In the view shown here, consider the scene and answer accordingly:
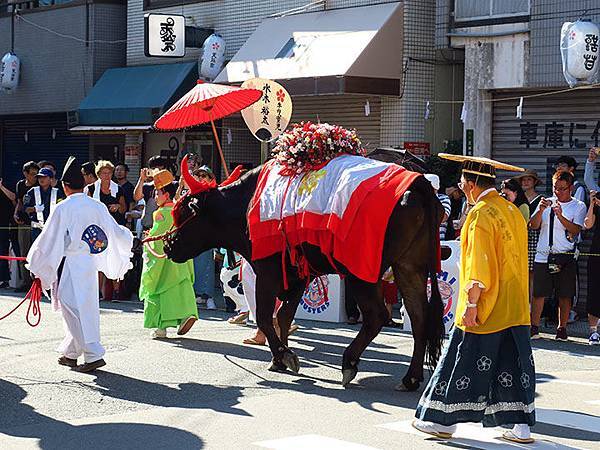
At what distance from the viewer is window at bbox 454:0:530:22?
17.2 meters

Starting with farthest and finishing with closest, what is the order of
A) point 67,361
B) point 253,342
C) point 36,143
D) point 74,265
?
point 36,143 → point 253,342 → point 67,361 → point 74,265

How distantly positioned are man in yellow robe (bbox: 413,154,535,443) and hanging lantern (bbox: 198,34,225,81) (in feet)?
46.4

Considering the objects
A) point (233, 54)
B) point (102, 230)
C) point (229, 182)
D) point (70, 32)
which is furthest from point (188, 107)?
point (70, 32)

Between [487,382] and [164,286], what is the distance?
6029 millimetres

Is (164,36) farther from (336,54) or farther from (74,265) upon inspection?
(74,265)

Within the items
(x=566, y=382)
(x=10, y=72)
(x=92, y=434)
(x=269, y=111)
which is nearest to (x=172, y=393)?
(x=92, y=434)

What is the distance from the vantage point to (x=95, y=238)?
10.8m

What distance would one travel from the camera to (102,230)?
10.9 metres

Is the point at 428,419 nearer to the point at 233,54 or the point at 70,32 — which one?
the point at 233,54

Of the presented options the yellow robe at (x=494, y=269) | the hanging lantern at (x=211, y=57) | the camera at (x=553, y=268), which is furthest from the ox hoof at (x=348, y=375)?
the hanging lantern at (x=211, y=57)

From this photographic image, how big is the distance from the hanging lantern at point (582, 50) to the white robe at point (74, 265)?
750cm

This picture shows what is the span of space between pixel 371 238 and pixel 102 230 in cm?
275

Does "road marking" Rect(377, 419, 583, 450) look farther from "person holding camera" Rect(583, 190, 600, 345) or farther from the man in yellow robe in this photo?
"person holding camera" Rect(583, 190, 600, 345)

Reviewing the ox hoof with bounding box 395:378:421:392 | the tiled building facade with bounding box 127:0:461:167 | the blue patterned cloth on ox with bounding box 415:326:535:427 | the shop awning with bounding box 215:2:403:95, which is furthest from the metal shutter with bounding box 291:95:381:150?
the blue patterned cloth on ox with bounding box 415:326:535:427
